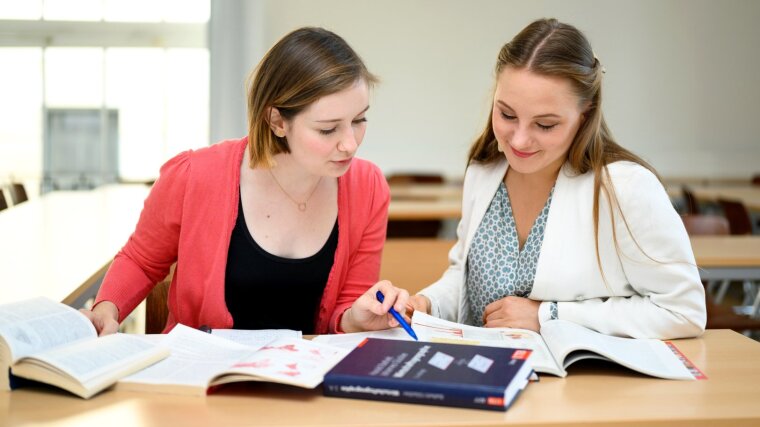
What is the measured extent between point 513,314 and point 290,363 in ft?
1.99

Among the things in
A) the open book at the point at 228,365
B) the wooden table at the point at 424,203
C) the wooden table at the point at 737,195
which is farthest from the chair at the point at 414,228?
the open book at the point at 228,365

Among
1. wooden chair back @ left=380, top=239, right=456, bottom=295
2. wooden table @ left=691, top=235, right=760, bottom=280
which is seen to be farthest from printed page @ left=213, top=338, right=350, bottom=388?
wooden table @ left=691, top=235, right=760, bottom=280

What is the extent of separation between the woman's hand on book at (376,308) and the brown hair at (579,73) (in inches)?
18.4

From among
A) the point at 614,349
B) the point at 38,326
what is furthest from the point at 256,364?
the point at 614,349

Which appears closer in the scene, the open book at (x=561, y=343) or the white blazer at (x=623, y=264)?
the open book at (x=561, y=343)

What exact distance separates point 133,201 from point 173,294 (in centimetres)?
277

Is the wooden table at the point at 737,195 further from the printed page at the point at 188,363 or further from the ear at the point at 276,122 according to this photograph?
the printed page at the point at 188,363

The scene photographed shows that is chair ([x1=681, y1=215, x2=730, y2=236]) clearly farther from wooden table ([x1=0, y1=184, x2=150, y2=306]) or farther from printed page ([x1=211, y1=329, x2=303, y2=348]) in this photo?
printed page ([x1=211, y1=329, x2=303, y2=348])

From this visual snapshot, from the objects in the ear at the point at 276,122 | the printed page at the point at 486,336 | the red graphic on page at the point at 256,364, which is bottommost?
the printed page at the point at 486,336

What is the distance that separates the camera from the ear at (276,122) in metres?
1.86

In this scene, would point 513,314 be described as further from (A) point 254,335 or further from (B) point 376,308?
(A) point 254,335

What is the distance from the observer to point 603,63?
301 inches

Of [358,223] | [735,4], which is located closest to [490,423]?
[358,223]

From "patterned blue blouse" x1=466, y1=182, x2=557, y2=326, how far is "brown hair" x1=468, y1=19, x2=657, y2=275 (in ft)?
0.48
